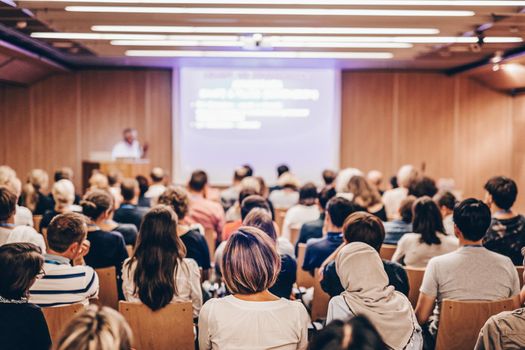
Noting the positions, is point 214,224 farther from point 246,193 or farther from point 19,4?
point 19,4

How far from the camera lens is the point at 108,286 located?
386 cm

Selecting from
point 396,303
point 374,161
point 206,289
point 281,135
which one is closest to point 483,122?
point 374,161

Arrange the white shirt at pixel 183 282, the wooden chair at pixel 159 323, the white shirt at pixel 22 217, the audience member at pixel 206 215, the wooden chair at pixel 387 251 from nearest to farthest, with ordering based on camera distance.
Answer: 1. the wooden chair at pixel 159 323
2. the white shirt at pixel 183 282
3. the wooden chair at pixel 387 251
4. the white shirt at pixel 22 217
5. the audience member at pixel 206 215

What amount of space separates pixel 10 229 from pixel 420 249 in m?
3.02

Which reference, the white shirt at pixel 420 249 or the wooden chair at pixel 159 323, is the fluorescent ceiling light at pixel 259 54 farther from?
the wooden chair at pixel 159 323

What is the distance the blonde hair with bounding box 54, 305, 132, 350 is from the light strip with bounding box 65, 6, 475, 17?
4960 mm

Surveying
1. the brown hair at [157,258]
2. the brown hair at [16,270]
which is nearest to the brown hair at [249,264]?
the brown hair at [157,258]

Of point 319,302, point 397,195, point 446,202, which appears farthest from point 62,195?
point 397,195

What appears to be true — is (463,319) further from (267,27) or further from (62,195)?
(267,27)

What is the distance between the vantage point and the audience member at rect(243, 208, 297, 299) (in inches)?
155

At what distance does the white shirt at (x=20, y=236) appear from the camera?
13.2 ft

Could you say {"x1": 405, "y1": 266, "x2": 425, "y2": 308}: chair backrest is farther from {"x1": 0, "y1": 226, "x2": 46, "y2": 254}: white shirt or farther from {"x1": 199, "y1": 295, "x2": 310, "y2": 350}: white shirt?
{"x1": 0, "y1": 226, "x2": 46, "y2": 254}: white shirt

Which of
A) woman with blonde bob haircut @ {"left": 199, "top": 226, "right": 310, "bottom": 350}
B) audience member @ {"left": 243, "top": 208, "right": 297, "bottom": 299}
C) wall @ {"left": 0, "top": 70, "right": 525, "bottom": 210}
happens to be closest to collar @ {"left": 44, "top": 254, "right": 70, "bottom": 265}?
woman with blonde bob haircut @ {"left": 199, "top": 226, "right": 310, "bottom": 350}

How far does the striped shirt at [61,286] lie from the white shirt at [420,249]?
7.62 feet
